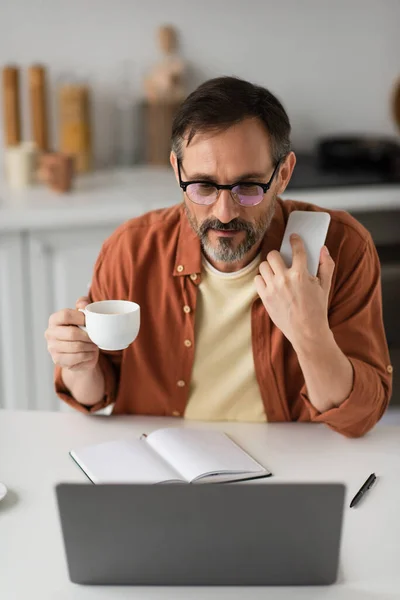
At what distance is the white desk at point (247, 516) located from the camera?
1154 mm

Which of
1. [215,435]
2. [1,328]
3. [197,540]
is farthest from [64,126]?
[197,540]

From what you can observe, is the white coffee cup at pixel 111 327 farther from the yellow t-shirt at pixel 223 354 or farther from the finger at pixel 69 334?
the yellow t-shirt at pixel 223 354

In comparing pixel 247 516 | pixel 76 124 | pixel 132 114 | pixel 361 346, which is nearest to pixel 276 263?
pixel 361 346

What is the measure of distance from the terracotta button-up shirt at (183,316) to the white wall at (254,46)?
162 centimetres

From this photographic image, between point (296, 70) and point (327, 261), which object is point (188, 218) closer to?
point (327, 261)

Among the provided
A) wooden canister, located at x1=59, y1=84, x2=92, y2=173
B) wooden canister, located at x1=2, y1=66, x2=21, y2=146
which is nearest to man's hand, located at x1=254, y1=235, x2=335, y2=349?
wooden canister, located at x1=59, y1=84, x2=92, y2=173

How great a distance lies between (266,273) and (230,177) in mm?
182

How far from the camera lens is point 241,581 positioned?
1164 millimetres

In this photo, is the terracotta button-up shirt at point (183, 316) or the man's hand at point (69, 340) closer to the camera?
the man's hand at point (69, 340)

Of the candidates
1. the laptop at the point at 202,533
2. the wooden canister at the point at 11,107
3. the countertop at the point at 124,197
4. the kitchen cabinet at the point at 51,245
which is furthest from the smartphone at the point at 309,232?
the wooden canister at the point at 11,107

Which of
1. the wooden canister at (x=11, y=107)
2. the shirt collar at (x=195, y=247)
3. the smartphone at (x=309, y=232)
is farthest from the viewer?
the wooden canister at (x=11, y=107)

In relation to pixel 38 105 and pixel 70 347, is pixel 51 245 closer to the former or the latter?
pixel 38 105

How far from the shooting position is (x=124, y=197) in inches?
113

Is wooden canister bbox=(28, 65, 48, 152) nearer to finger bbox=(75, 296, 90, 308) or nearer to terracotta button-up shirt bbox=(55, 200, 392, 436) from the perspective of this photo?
terracotta button-up shirt bbox=(55, 200, 392, 436)
